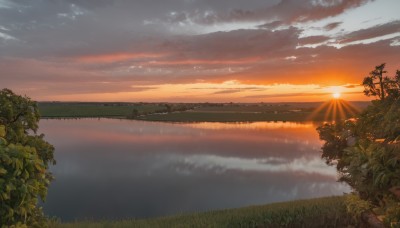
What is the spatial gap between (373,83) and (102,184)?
30878 mm

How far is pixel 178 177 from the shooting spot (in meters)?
39.5

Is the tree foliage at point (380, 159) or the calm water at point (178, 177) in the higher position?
the tree foliage at point (380, 159)

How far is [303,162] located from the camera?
48.6 meters

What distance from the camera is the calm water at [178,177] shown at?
30219 mm

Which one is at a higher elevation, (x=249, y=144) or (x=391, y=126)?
(x=391, y=126)

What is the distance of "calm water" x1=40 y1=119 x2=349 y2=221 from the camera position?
3022 centimetres

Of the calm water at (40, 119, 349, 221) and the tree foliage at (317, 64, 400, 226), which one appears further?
the calm water at (40, 119, 349, 221)

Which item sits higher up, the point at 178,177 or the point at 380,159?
the point at 380,159

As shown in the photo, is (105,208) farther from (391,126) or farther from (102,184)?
(391,126)

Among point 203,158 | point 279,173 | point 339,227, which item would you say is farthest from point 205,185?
point 339,227

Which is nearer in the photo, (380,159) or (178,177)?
(380,159)

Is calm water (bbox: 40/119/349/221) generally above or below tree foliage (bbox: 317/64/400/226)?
below

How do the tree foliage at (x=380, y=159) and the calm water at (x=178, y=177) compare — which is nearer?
the tree foliage at (x=380, y=159)

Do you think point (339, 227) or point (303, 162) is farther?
point (303, 162)
